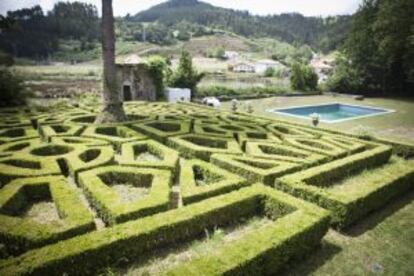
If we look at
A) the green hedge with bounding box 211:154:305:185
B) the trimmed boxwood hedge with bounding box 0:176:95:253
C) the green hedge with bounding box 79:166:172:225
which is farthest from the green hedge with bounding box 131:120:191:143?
the trimmed boxwood hedge with bounding box 0:176:95:253

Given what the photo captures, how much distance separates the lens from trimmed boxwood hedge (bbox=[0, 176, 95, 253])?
572cm

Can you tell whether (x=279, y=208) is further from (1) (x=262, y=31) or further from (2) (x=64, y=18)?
(1) (x=262, y=31)

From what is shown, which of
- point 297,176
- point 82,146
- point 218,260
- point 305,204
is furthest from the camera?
point 82,146

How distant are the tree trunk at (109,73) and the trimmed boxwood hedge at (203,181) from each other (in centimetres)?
726

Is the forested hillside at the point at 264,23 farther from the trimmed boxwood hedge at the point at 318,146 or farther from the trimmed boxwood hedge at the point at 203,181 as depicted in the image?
the trimmed boxwood hedge at the point at 203,181

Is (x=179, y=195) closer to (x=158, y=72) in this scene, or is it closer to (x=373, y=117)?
(x=158, y=72)

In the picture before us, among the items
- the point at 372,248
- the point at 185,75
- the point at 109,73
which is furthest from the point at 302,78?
the point at 372,248

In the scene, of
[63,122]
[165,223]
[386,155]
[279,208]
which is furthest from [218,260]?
[63,122]

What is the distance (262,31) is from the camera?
15125 centimetres

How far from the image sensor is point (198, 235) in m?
6.88

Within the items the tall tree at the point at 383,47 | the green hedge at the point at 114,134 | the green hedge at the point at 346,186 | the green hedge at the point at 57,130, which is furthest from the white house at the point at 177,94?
the tall tree at the point at 383,47

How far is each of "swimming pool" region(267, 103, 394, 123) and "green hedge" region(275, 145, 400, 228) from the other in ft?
49.0

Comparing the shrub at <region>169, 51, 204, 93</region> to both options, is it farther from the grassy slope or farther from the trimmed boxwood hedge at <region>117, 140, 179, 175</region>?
the grassy slope

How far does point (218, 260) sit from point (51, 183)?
4.98 metres
